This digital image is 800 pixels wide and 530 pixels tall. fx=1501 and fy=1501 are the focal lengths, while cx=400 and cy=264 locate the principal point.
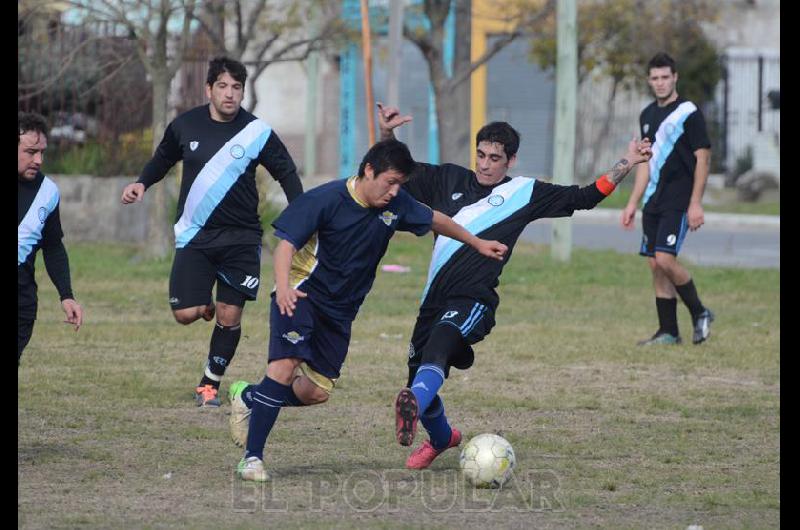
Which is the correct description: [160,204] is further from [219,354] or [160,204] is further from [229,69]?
[229,69]

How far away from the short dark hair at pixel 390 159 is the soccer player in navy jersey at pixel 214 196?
7.11 feet

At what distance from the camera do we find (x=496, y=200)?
7.62 meters

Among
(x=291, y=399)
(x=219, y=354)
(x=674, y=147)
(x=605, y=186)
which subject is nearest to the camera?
(x=291, y=399)

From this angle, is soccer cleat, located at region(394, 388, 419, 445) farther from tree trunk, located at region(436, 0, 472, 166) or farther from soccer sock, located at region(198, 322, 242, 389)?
tree trunk, located at region(436, 0, 472, 166)

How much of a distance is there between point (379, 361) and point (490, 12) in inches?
983

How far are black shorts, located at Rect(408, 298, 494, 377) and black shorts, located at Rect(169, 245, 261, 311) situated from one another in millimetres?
1828

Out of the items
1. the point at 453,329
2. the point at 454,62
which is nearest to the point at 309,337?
the point at 453,329

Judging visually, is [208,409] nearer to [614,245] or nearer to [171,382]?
[171,382]

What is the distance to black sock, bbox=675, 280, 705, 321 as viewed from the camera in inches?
469

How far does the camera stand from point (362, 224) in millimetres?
6898

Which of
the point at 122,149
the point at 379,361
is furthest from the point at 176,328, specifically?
the point at 122,149

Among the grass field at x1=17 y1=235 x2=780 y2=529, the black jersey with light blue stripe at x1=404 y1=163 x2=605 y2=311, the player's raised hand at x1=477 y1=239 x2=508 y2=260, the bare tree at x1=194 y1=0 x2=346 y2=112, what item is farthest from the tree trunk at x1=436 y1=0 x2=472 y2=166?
the player's raised hand at x1=477 y1=239 x2=508 y2=260

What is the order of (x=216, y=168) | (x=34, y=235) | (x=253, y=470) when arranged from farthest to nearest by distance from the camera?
(x=216, y=168)
(x=34, y=235)
(x=253, y=470)

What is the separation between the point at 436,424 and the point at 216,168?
2.44m
